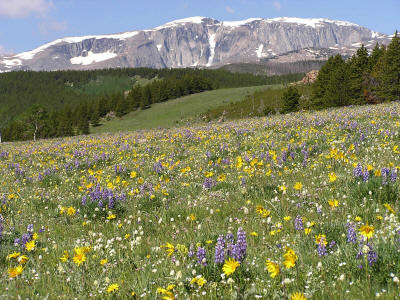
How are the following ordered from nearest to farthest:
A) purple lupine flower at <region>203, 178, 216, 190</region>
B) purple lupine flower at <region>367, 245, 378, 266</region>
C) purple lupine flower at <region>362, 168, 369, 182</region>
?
1. purple lupine flower at <region>367, 245, 378, 266</region>
2. purple lupine flower at <region>362, 168, 369, 182</region>
3. purple lupine flower at <region>203, 178, 216, 190</region>

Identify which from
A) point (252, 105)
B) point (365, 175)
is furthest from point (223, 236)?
point (252, 105)

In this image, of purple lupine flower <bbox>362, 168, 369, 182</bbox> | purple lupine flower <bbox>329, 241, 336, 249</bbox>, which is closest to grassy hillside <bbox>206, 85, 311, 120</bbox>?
purple lupine flower <bbox>362, 168, 369, 182</bbox>

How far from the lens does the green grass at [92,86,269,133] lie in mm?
81287

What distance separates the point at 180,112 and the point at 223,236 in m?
85.2

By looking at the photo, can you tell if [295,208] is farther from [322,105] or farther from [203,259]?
[322,105]

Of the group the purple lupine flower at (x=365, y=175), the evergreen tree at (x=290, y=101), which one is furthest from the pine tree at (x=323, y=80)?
the purple lupine flower at (x=365, y=175)

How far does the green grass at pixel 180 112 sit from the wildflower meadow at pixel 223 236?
221 feet

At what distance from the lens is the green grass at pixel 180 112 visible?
267 ft

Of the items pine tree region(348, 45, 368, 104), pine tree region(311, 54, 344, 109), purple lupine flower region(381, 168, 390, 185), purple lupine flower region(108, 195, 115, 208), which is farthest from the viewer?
pine tree region(311, 54, 344, 109)

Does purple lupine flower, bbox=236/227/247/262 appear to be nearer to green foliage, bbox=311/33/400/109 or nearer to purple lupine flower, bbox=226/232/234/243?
purple lupine flower, bbox=226/232/234/243

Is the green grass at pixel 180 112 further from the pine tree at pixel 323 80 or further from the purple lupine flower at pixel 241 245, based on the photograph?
the purple lupine flower at pixel 241 245

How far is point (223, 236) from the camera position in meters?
4.32

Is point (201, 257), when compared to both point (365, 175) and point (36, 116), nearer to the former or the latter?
point (365, 175)

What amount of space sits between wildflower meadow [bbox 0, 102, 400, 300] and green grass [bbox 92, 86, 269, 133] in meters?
67.3
